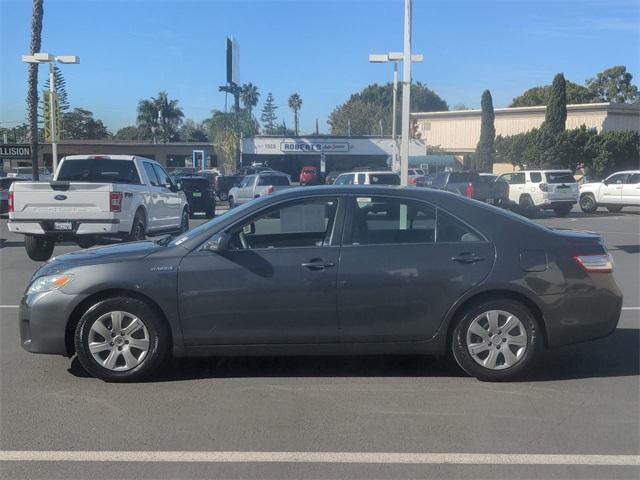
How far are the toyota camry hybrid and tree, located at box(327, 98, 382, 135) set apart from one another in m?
98.4

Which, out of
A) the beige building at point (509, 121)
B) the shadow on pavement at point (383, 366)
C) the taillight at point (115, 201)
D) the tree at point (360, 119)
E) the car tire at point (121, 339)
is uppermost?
the tree at point (360, 119)

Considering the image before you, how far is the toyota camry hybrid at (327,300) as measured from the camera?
5508 mm

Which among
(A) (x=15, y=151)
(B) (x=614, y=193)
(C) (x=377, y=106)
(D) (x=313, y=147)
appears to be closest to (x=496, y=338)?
(B) (x=614, y=193)

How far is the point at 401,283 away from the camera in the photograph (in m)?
5.52

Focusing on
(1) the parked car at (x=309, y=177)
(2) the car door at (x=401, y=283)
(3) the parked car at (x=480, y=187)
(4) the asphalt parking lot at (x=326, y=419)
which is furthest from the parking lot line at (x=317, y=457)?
(1) the parked car at (x=309, y=177)

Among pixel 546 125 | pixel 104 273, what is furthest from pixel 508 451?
pixel 546 125

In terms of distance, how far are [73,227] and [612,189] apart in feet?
73.3

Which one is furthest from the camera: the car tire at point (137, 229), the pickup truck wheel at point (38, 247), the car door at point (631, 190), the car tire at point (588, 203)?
the car tire at point (588, 203)

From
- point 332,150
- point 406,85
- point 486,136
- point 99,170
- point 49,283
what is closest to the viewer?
point 49,283

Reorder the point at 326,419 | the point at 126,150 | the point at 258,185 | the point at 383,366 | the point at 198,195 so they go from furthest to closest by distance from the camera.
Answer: the point at 126,150
the point at 258,185
the point at 198,195
the point at 383,366
the point at 326,419

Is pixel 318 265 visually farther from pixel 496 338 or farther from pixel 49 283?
pixel 49 283

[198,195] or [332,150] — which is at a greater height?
[332,150]

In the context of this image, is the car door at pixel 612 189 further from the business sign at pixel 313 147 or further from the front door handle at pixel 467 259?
the business sign at pixel 313 147

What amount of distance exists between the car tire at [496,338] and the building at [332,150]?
2264 inches
